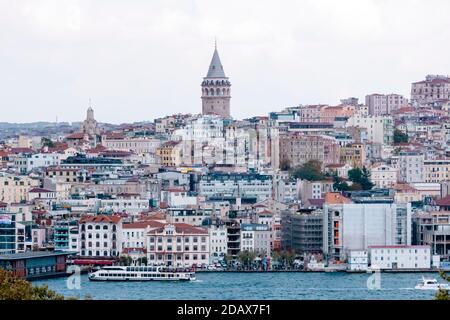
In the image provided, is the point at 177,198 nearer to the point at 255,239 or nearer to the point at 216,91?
the point at 255,239

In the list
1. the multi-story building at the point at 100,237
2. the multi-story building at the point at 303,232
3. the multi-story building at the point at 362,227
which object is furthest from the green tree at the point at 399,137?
the multi-story building at the point at 100,237

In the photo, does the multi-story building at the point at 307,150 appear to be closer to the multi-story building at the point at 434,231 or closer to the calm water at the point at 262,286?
the multi-story building at the point at 434,231

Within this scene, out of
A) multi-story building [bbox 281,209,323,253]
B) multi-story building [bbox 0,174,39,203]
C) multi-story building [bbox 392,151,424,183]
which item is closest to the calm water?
multi-story building [bbox 281,209,323,253]

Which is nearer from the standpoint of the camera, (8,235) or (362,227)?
(8,235)

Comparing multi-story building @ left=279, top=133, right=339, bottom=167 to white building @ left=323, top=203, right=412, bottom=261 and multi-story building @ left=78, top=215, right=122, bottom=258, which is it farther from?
multi-story building @ left=78, top=215, right=122, bottom=258

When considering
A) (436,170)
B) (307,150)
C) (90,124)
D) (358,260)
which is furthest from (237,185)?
(90,124)
